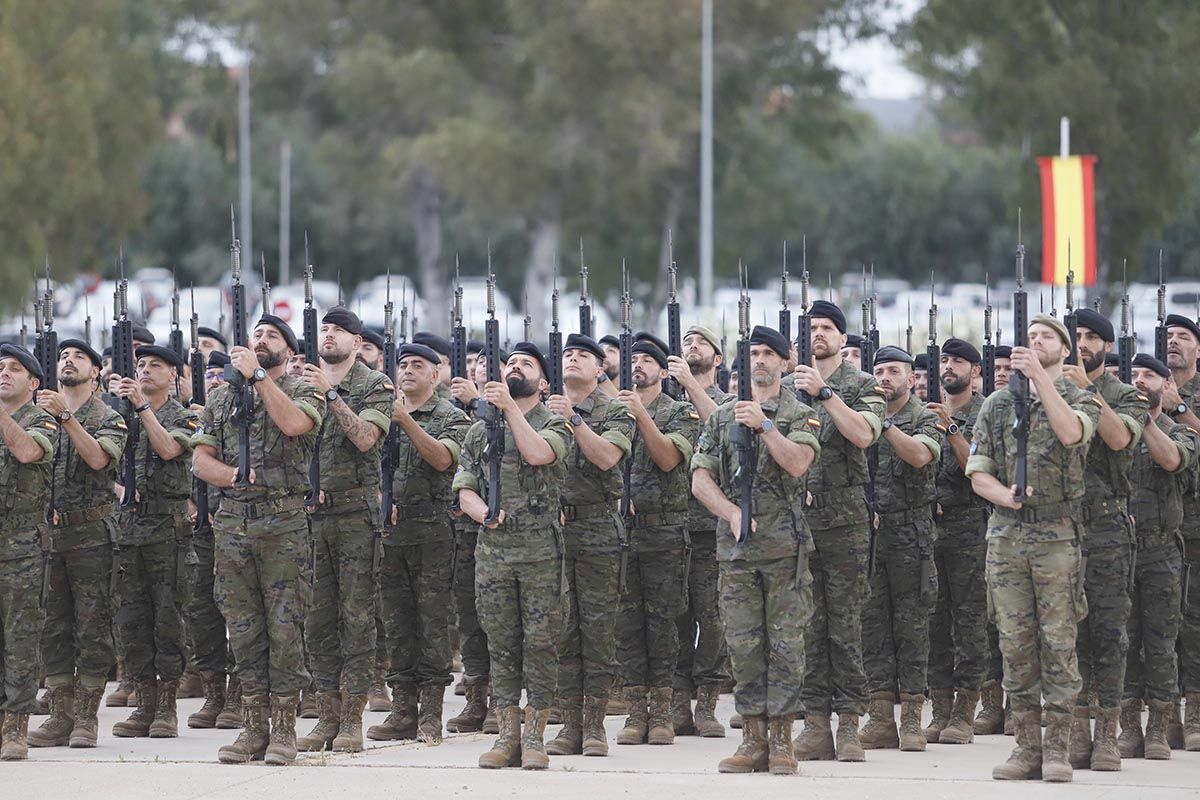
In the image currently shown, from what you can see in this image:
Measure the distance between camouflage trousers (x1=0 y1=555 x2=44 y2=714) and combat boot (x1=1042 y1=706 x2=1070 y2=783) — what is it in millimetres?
4930

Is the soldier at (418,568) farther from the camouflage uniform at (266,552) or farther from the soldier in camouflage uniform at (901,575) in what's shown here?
the soldier in camouflage uniform at (901,575)

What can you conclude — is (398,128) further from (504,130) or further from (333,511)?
(333,511)

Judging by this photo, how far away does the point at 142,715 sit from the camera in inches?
469

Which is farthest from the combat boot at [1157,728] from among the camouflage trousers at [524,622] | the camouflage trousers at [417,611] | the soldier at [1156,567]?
the camouflage trousers at [417,611]

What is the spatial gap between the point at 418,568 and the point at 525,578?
136 centimetres

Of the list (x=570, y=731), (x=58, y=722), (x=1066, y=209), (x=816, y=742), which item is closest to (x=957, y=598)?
(x=816, y=742)

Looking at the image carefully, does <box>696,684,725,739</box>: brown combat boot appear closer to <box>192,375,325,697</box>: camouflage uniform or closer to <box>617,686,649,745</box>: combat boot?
<box>617,686,649,745</box>: combat boot

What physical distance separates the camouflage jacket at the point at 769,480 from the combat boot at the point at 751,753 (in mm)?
809

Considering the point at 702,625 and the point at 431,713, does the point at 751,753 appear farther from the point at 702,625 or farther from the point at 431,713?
the point at 431,713

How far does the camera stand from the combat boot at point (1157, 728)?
1105 centimetres

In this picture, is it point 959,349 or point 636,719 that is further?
point 959,349

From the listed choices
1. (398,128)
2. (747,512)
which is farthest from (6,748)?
(398,128)

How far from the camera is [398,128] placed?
44.5m

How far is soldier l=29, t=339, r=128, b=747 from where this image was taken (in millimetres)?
11383
